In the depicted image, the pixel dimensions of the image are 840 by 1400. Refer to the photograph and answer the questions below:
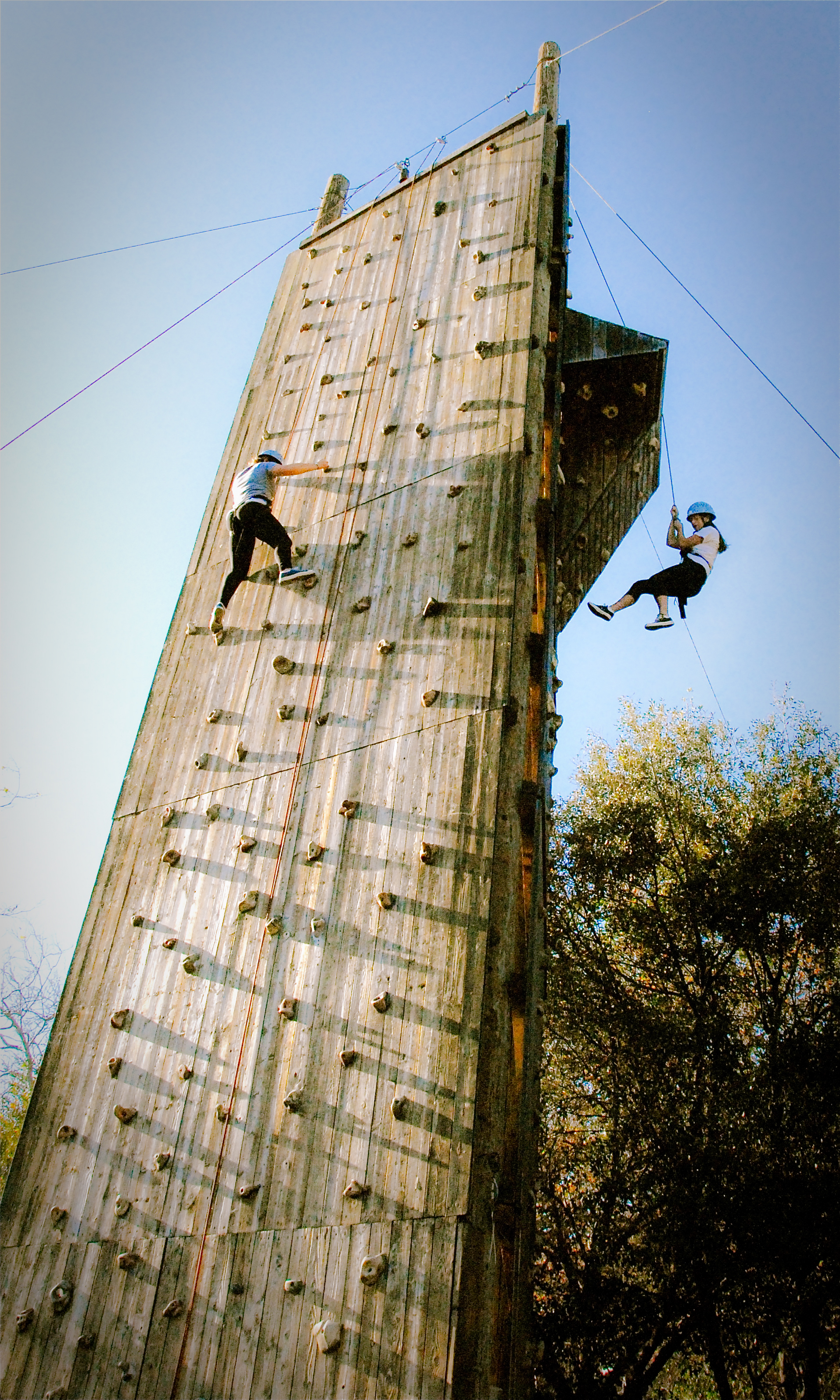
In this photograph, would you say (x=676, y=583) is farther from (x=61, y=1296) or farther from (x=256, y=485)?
(x=61, y=1296)

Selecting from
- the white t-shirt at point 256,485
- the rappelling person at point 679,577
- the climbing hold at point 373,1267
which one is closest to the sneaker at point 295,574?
the white t-shirt at point 256,485

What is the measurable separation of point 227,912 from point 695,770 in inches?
339

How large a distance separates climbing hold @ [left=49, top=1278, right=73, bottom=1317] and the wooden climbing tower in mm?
14

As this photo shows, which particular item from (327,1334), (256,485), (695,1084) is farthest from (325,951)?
(695,1084)

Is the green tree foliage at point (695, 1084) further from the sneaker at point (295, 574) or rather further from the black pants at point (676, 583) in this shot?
the sneaker at point (295, 574)

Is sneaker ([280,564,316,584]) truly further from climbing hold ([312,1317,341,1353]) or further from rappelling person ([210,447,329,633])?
climbing hold ([312,1317,341,1353])

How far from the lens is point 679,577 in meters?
Result: 7.36

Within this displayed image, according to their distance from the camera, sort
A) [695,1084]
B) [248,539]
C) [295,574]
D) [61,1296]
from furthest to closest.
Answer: [695,1084], [248,539], [295,574], [61,1296]

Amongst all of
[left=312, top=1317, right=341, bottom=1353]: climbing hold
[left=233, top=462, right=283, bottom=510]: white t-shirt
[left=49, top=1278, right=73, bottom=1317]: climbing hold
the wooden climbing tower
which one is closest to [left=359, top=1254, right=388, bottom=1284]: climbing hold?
the wooden climbing tower

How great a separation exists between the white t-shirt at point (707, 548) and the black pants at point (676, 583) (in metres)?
0.08

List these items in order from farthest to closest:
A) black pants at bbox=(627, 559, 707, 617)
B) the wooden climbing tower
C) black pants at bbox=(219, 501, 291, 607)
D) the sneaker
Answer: black pants at bbox=(627, 559, 707, 617), black pants at bbox=(219, 501, 291, 607), the sneaker, the wooden climbing tower

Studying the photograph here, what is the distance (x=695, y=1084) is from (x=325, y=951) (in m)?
6.04

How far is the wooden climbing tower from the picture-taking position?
3922 millimetres

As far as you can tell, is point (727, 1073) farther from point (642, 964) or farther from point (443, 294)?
point (443, 294)
